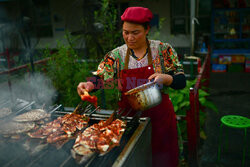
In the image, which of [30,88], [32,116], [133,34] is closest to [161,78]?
[133,34]

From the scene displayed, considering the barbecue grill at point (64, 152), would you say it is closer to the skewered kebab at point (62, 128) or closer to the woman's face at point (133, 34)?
the skewered kebab at point (62, 128)

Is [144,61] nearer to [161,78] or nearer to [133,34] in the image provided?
[133,34]

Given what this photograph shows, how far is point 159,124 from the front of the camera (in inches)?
105

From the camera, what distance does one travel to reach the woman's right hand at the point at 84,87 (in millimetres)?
2276

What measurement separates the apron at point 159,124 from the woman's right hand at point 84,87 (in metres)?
0.41

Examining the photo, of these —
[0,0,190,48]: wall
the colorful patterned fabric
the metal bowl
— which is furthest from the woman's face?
[0,0,190,48]: wall

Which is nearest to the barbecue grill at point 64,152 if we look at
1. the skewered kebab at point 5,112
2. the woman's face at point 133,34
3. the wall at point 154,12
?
the skewered kebab at point 5,112

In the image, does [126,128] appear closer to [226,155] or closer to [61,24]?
[226,155]

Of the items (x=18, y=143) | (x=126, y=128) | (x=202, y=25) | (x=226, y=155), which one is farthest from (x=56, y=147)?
(x=202, y=25)

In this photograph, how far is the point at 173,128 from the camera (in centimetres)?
274

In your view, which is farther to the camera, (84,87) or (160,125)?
(160,125)

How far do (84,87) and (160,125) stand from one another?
98 centimetres

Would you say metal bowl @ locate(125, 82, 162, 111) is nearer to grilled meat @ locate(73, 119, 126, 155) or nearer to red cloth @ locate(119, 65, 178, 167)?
grilled meat @ locate(73, 119, 126, 155)

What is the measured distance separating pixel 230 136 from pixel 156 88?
3.06m
